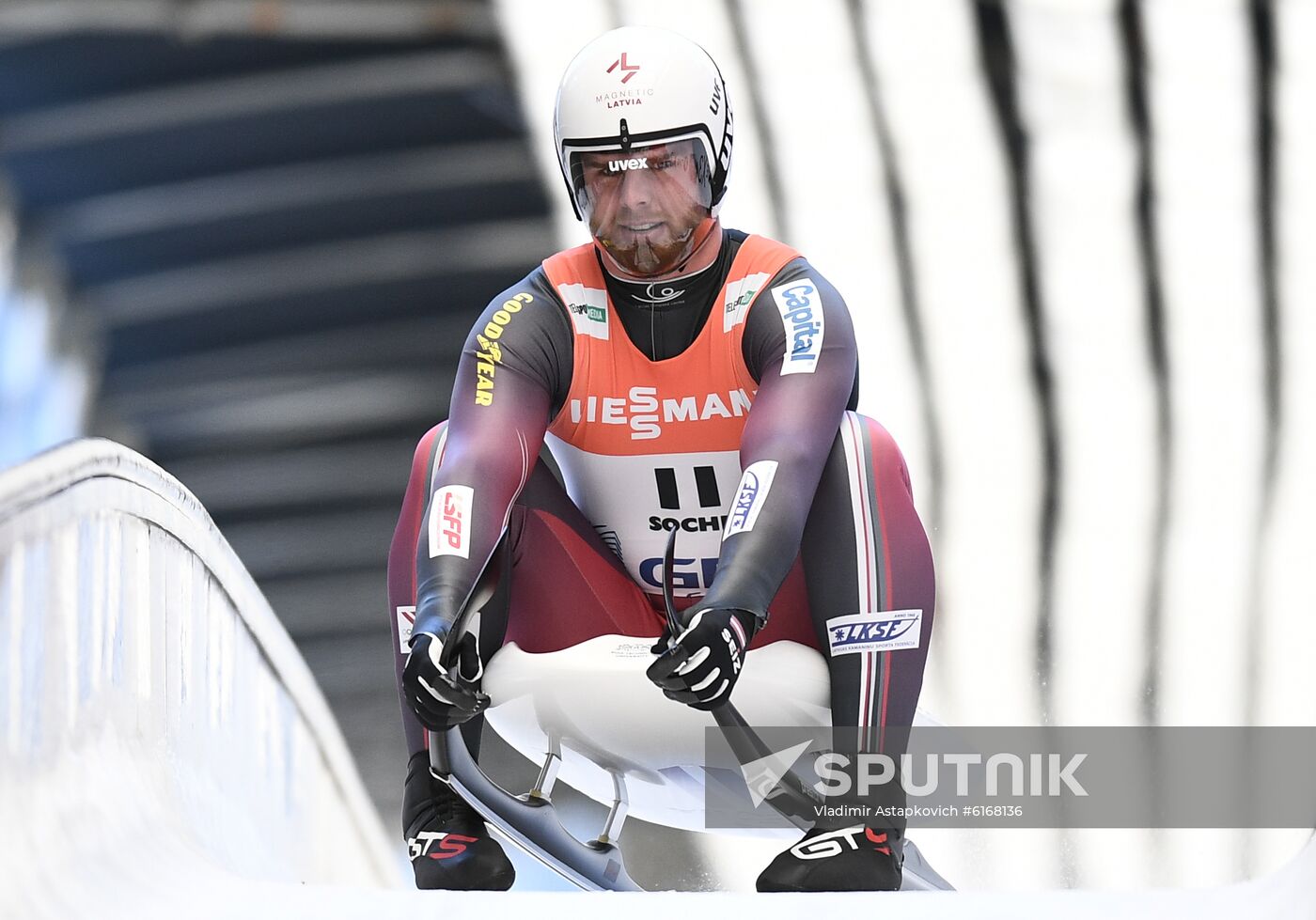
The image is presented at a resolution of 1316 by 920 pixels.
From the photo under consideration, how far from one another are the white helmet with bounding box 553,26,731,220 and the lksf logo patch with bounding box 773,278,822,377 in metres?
0.26

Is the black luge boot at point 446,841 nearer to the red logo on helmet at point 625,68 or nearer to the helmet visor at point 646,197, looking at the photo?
the helmet visor at point 646,197

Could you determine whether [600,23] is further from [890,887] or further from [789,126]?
[890,887]

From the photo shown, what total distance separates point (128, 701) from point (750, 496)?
135cm

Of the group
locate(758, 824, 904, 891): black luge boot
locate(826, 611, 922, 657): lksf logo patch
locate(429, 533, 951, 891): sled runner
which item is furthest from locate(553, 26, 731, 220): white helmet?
locate(758, 824, 904, 891): black luge boot

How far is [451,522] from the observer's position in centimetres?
355

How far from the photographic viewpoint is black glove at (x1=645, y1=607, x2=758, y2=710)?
10.5ft

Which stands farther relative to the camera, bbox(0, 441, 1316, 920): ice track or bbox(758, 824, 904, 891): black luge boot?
bbox(758, 824, 904, 891): black luge boot

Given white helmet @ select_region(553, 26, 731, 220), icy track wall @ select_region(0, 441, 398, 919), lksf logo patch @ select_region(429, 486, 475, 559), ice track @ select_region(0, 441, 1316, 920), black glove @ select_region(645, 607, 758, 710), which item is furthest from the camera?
white helmet @ select_region(553, 26, 731, 220)

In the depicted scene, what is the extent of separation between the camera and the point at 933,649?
32.4 ft

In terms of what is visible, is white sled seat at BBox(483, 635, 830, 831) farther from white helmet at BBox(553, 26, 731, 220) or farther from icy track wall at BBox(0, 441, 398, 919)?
white helmet at BBox(553, 26, 731, 220)

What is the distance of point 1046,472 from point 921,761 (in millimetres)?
10055

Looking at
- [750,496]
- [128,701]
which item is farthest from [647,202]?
[128,701]

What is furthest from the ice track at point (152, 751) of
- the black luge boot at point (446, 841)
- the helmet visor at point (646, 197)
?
the helmet visor at point (646, 197)

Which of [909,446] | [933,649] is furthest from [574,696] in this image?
[909,446]
